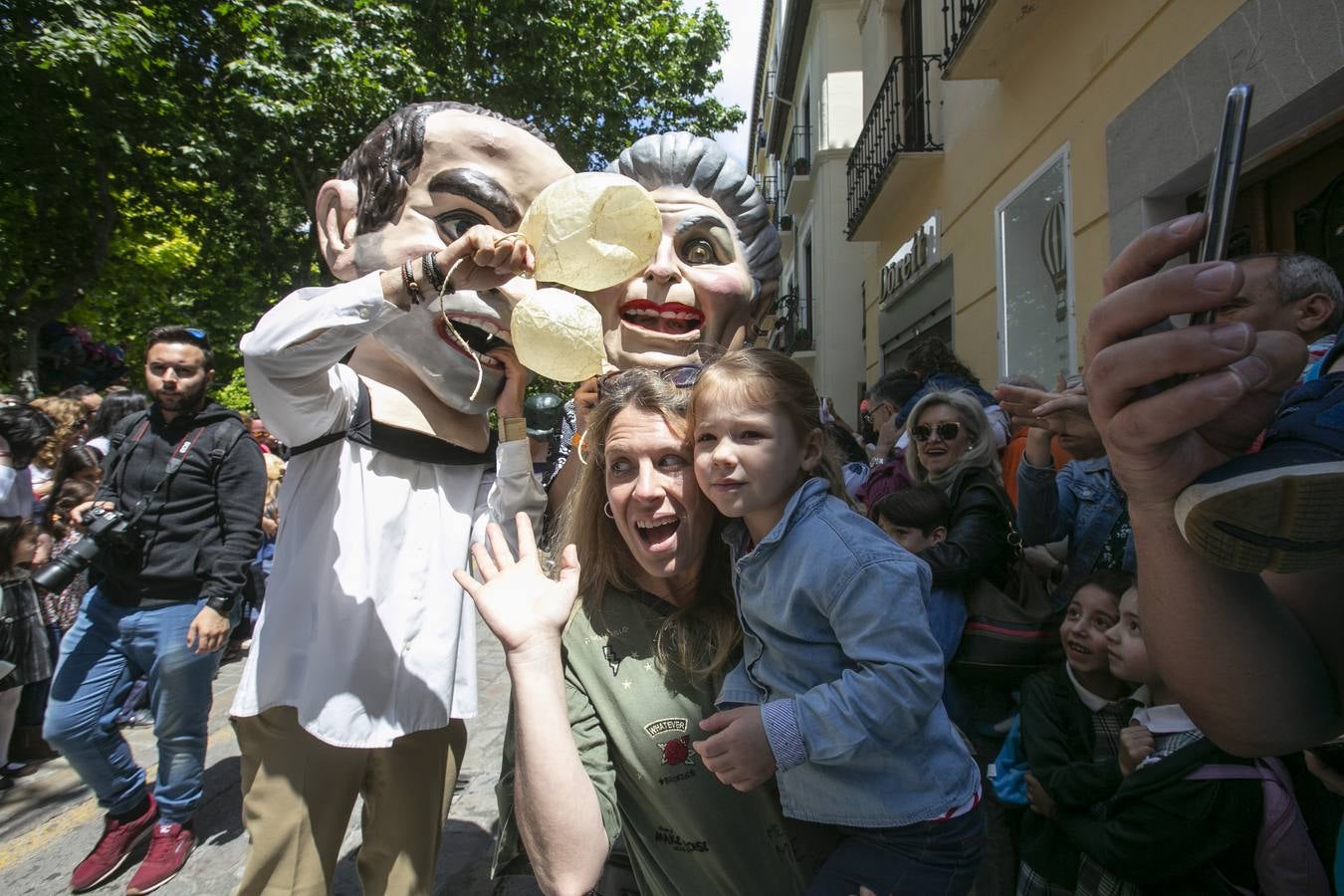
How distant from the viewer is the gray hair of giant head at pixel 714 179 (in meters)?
2.32

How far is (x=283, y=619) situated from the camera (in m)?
1.78

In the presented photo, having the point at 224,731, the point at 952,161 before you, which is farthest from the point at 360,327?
the point at 952,161

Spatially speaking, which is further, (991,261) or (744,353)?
(991,261)

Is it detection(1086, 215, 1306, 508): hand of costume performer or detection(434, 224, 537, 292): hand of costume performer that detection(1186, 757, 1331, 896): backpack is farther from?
detection(434, 224, 537, 292): hand of costume performer

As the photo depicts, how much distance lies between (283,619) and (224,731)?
3026 mm

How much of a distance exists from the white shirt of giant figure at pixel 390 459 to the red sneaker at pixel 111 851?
1.72 m

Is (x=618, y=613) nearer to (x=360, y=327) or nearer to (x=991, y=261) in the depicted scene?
(x=360, y=327)

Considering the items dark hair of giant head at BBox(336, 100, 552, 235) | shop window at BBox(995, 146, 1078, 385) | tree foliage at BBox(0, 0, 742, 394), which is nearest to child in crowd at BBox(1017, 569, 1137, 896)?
dark hair of giant head at BBox(336, 100, 552, 235)

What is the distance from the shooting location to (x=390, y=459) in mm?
1904

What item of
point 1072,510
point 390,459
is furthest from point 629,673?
point 1072,510

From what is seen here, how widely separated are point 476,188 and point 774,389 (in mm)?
991

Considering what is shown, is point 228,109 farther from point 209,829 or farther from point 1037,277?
point 1037,277

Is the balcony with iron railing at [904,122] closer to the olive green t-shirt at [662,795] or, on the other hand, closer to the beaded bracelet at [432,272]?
the beaded bracelet at [432,272]

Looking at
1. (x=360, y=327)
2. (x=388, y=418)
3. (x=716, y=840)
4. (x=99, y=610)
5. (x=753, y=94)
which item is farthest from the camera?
(x=753, y=94)
